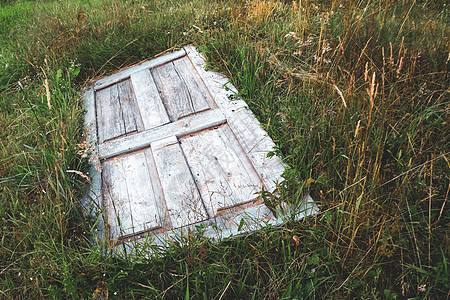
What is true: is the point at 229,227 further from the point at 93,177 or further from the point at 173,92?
the point at 173,92

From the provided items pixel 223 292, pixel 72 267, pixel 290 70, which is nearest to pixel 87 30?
pixel 290 70

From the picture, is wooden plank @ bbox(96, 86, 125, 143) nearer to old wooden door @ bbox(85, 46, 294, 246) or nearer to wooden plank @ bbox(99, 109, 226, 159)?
old wooden door @ bbox(85, 46, 294, 246)

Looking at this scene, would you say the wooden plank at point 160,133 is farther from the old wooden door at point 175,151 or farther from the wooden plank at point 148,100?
the wooden plank at point 148,100

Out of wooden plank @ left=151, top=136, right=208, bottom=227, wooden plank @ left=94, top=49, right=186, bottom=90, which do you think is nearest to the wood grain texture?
wooden plank @ left=151, top=136, right=208, bottom=227

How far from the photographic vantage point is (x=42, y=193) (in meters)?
2.51

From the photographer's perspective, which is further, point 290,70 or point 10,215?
point 290,70

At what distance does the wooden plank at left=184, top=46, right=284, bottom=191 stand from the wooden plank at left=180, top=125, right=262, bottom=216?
62 millimetres

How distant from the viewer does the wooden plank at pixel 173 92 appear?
127 inches

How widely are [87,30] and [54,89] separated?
1.06 metres

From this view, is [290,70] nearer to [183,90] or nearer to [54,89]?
[183,90]

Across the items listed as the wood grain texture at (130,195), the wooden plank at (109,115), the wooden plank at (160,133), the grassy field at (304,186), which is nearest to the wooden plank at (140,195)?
the wood grain texture at (130,195)

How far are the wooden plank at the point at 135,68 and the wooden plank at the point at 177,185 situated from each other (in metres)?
1.29

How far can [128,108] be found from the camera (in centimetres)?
345

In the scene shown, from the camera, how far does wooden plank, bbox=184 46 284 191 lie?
Answer: 2555 mm
